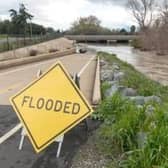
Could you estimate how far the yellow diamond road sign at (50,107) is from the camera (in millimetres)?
5387

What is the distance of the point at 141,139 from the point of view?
5.11 metres

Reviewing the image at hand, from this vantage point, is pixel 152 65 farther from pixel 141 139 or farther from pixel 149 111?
pixel 141 139

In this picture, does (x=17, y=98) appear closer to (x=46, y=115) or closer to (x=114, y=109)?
(x=46, y=115)

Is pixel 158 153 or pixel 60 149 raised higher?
pixel 158 153

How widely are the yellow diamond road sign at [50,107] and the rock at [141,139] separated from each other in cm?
80

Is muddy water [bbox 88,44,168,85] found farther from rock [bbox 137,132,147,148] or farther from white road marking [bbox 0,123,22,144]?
rock [bbox 137,132,147,148]

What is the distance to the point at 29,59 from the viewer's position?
90.3 ft

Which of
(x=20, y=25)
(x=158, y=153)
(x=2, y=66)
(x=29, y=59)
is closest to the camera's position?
(x=158, y=153)

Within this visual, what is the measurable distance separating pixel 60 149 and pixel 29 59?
22.4 meters

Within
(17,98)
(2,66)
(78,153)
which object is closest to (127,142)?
(78,153)

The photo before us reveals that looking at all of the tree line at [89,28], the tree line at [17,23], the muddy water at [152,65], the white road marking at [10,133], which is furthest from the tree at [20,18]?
the white road marking at [10,133]

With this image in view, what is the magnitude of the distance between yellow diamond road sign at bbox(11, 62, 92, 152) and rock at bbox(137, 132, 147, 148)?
80 cm

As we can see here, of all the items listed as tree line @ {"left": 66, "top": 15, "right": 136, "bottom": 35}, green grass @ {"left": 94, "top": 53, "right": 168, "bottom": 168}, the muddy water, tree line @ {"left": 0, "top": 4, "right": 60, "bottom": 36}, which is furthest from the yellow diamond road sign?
tree line @ {"left": 66, "top": 15, "right": 136, "bottom": 35}

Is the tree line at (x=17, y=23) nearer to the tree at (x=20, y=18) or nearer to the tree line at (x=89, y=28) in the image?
the tree at (x=20, y=18)
